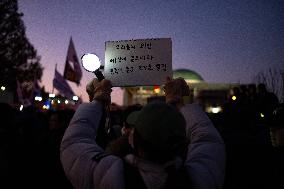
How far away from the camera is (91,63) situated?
2.64 m

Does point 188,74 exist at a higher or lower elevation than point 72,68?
higher

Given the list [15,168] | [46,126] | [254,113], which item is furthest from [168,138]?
[46,126]

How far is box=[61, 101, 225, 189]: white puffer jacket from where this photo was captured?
1.63m

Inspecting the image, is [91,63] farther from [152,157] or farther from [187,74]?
[187,74]

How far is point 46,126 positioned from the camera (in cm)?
940

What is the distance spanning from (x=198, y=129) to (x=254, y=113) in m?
4.78

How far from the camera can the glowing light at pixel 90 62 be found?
262 cm

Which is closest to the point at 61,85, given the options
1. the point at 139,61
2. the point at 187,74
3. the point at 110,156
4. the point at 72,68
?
the point at 72,68

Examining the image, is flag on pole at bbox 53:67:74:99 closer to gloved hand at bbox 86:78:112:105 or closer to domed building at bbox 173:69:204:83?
gloved hand at bbox 86:78:112:105

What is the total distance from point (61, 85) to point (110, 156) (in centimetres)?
1227

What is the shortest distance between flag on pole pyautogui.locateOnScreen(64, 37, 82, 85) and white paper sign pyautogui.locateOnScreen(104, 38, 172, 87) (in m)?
10.3

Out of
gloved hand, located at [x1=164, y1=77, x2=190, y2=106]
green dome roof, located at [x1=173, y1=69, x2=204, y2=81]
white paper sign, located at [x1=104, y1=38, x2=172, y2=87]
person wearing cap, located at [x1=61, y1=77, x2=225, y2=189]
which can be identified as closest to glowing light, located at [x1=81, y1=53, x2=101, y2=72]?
white paper sign, located at [x1=104, y1=38, x2=172, y2=87]

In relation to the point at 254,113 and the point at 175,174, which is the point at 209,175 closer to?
the point at 175,174

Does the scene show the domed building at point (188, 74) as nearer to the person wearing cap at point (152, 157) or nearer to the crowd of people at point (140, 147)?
the crowd of people at point (140, 147)
